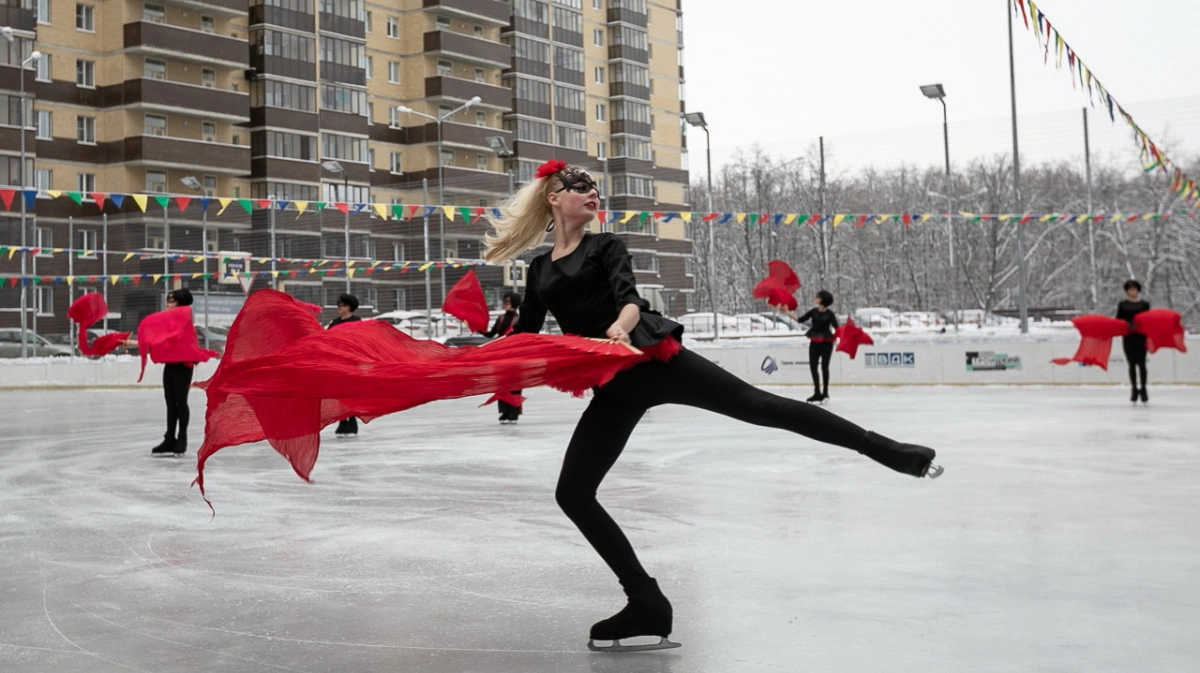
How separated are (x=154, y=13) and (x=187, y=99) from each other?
4166mm

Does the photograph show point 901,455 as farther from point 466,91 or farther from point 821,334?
point 466,91

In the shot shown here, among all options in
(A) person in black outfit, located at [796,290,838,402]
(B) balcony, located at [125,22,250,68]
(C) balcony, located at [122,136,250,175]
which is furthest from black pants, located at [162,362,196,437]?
(B) balcony, located at [125,22,250,68]

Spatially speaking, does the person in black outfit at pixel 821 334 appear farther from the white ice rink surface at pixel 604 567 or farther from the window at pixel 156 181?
the window at pixel 156 181

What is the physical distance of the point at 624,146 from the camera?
267 ft

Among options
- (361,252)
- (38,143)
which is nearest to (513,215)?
(361,252)

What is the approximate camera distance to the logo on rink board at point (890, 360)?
83.6ft

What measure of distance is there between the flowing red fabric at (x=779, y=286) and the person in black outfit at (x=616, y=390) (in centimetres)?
1732

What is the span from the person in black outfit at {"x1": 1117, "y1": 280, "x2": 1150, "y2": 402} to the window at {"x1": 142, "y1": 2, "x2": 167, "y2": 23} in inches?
1810

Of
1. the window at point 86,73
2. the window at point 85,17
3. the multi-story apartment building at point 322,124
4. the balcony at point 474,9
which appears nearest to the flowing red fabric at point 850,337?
the multi-story apartment building at point 322,124

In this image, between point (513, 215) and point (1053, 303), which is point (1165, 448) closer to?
point (513, 215)

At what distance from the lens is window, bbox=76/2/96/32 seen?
5303 cm

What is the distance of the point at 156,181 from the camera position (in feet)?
176

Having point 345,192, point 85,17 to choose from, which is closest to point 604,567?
point 85,17

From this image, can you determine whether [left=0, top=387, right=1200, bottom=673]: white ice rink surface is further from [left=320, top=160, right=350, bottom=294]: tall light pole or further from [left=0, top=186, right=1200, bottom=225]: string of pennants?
[left=320, top=160, right=350, bottom=294]: tall light pole
